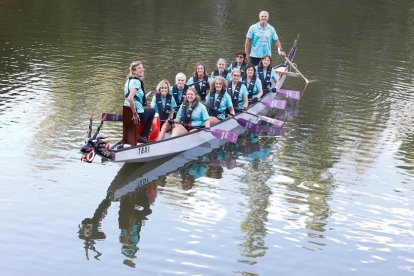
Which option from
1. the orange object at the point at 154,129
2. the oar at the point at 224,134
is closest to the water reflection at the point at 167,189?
the oar at the point at 224,134

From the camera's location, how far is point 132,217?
14805mm

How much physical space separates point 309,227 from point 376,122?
7734mm

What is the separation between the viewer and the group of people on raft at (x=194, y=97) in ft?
53.1

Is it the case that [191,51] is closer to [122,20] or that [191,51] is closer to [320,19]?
[122,20]

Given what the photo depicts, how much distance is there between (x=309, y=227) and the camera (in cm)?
1429

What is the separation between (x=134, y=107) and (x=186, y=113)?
243 centimetres

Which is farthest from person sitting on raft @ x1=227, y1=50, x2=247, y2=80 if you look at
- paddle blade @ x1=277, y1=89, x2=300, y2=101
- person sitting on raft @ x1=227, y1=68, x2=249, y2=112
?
person sitting on raft @ x1=227, y1=68, x2=249, y2=112

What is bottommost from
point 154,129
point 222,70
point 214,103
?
point 154,129

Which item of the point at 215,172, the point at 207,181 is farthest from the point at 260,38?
the point at 207,181

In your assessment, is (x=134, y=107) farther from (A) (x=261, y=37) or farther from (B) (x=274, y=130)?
(A) (x=261, y=37)

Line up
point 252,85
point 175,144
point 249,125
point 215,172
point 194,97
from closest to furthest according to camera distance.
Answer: point 215,172, point 175,144, point 194,97, point 249,125, point 252,85

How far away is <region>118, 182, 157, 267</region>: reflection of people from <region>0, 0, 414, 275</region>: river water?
42 millimetres

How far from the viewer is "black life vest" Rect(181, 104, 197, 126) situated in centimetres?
1817

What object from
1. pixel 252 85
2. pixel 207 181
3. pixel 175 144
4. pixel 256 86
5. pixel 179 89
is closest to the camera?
pixel 207 181
